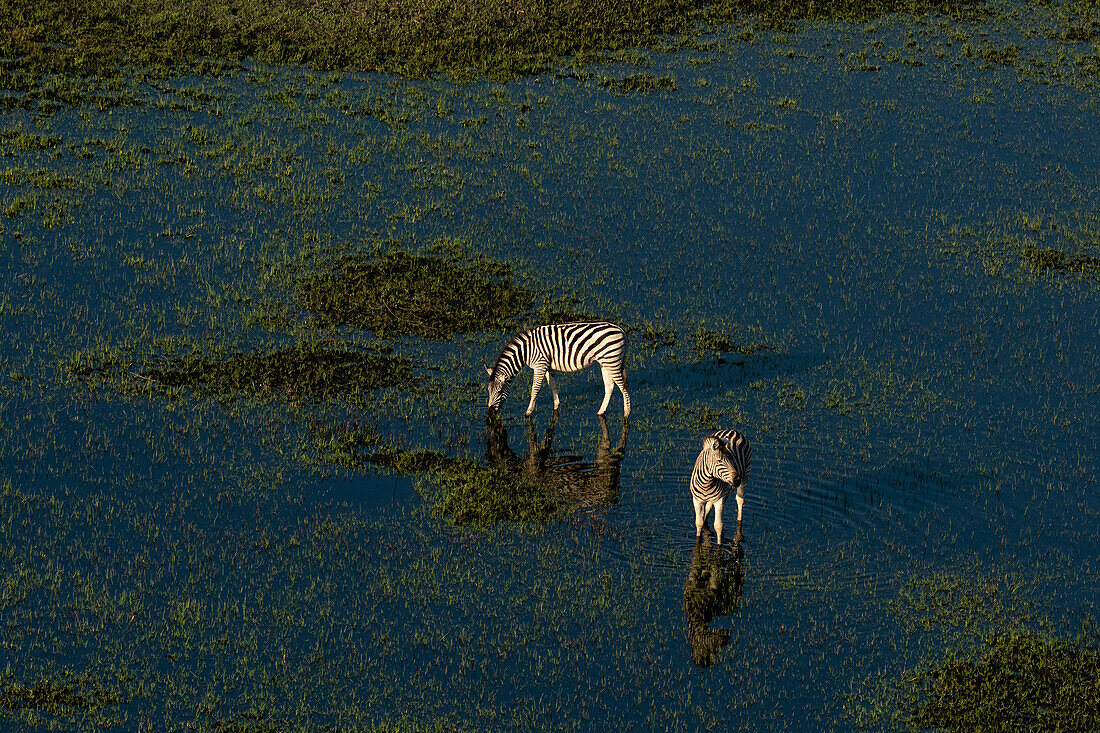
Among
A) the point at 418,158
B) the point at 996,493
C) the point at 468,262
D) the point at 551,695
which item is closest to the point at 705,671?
the point at 551,695

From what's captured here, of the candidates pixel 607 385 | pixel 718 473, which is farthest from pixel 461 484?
pixel 718 473

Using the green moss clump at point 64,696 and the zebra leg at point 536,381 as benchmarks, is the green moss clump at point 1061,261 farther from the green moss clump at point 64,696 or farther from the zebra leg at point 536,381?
the green moss clump at point 64,696

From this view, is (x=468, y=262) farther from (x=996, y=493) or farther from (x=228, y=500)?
(x=996, y=493)

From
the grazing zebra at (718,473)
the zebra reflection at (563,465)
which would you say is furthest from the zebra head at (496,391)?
the grazing zebra at (718,473)

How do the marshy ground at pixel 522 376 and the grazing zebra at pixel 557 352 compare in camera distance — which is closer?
the marshy ground at pixel 522 376

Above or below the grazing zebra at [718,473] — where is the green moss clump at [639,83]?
above

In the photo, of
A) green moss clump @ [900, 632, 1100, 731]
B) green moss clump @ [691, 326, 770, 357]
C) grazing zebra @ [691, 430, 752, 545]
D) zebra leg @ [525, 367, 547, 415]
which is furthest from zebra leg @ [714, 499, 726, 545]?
green moss clump @ [691, 326, 770, 357]
